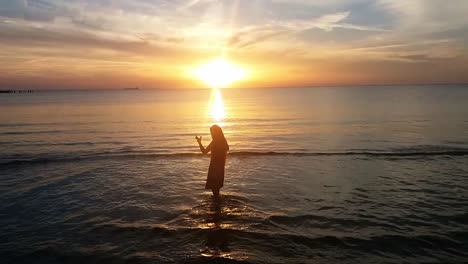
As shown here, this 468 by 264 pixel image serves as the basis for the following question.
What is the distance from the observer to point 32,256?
7535mm

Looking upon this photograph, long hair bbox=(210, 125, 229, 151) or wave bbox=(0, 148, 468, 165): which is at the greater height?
long hair bbox=(210, 125, 229, 151)

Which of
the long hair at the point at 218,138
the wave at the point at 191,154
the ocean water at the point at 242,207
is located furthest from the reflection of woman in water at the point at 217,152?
the wave at the point at 191,154

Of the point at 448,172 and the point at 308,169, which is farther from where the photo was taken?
the point at 308,169

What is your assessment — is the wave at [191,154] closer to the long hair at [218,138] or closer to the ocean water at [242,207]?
the ocean water at [242,207]

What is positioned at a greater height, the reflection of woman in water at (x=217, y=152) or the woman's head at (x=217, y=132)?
the woman's head at (x=217, y=132)

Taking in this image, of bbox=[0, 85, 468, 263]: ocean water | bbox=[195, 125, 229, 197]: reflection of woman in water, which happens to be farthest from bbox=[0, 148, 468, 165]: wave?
bbox=[195, 125, 229, 197]: reflection of woman in water

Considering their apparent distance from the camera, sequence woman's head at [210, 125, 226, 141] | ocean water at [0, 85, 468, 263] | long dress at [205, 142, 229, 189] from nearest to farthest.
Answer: ocean water at [0, 85, 468, 263]
woman's head at [210, 125, 226, 141]
long dress at [205, 142, 229, 189]

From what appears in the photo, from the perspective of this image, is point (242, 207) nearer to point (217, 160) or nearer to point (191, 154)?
point (217, 160)

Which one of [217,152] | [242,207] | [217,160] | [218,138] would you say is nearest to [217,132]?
[218,138]

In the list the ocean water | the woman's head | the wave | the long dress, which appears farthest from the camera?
the wave

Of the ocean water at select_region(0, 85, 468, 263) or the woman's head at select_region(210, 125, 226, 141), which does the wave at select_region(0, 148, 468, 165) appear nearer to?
the ocean water at select_region(0, 85, 468, 263)

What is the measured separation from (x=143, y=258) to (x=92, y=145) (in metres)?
19.8

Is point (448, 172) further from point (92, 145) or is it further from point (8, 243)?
point (92, 145)

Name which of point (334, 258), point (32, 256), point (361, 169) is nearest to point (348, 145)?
point (361, 169)
